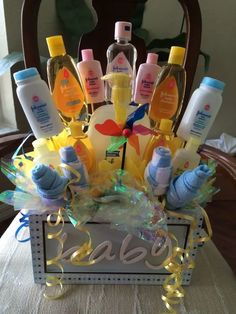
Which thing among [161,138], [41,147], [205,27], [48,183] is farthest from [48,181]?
[205,27]

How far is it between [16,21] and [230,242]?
1.24 m

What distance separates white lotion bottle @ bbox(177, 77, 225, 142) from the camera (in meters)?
0.53

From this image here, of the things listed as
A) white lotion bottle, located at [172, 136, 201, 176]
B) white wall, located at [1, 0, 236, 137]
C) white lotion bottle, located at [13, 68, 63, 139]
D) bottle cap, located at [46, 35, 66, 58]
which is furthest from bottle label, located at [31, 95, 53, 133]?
white wall, located at [1, 0, 236, 137]

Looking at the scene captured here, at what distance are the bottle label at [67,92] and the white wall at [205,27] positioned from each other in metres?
0.72

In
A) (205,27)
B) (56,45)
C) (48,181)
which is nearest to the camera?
(48,181)

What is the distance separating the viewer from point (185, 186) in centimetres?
47

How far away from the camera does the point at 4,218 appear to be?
4.60 ft

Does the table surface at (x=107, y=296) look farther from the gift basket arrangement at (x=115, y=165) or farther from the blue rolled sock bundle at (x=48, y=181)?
the blue rolled sock bundle at (x=48, y=181)

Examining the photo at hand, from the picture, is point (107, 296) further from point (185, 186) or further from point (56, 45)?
point (56, 45)

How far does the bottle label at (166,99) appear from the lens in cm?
58

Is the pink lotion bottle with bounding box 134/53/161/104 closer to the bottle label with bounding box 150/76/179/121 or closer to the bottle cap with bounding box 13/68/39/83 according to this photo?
the bottle label with bounding box 150/76/179/121

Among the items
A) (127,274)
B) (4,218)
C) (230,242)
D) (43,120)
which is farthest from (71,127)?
(230,242)

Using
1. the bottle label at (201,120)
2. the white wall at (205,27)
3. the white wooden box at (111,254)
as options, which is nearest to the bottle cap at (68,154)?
the white wooden box at (111,254)

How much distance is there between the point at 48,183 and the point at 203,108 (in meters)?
0.28
